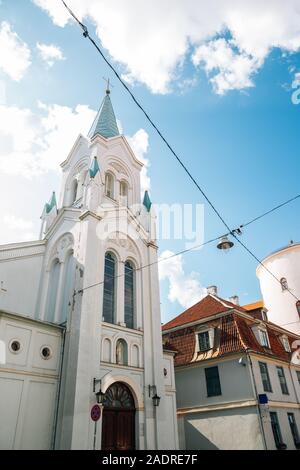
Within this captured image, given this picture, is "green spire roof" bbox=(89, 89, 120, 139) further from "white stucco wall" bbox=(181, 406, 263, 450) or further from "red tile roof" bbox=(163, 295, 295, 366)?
"white stucco wall" bbox=(181, 406, 263, 450)

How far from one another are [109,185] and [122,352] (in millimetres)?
10506

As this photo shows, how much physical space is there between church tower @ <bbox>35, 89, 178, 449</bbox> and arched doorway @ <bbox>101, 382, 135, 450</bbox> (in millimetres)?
36

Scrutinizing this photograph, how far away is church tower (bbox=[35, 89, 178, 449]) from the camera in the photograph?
42.8ft

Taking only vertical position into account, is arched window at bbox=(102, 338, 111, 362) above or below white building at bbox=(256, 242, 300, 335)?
below

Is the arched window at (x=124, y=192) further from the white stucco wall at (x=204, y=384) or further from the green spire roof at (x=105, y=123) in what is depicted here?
the white stucco wall at (x=204, y=384)

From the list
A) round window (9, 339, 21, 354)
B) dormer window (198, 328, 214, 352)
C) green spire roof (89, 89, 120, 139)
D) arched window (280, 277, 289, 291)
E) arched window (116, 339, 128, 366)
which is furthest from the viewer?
arched window (280, 277, 289, 291)

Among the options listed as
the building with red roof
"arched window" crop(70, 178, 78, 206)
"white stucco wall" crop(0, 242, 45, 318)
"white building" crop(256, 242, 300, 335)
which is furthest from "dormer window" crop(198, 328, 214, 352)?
"white building" crop(256, 242, 300, 335)

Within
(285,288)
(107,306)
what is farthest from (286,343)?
(107,306)

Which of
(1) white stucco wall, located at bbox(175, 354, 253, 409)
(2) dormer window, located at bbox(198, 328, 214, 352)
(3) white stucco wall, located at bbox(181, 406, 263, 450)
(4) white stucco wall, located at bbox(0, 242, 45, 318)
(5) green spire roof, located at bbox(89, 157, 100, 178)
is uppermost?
(5) green spire roof, located at bbox(89, 157, 100, 178)

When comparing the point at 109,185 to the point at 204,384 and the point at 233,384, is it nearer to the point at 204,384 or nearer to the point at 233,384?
the point at 204,384

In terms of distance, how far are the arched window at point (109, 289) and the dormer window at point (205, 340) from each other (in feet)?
27.7

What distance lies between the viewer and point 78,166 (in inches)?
872

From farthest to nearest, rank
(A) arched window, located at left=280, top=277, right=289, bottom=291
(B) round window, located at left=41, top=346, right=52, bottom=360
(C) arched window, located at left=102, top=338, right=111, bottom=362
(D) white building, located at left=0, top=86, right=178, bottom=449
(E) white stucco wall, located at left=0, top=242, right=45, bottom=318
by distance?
(A) arched window, located at left=280, top=277, right=289, bottom=291
(E) white stucco wall, located at left=0, top=242, right=45, bottom=318
(C) arched window, located at left=102, top=338, right=111, bottom=362
(B) round window, located at left=41, top=346, right=52, bottom=360
(D) white building, located at left=0, top=86, right=178, bottom=449
